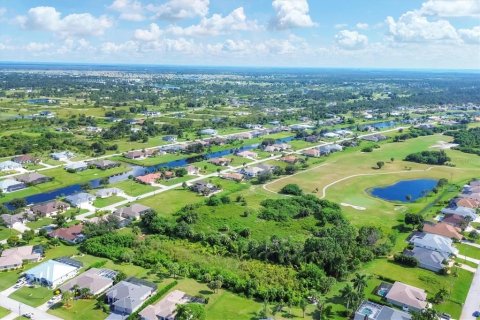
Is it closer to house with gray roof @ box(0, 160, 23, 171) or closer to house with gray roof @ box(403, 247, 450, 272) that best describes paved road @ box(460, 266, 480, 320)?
house with gray roof @ box(403, 247, 450, 272)

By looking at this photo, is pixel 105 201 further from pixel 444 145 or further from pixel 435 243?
pixel 444 145

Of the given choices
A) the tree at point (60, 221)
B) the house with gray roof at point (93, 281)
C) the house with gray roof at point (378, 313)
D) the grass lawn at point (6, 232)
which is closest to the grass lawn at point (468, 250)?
the house with gray roof at point (378, 313)

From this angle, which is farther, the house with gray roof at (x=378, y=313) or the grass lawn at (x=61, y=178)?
the grass lawn at (x=61, y=178)

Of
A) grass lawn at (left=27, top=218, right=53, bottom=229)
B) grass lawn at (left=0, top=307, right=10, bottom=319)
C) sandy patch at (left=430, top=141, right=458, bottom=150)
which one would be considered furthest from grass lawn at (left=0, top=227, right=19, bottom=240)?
sandy patch at (left=430, top=141, right=458, bottom=150)

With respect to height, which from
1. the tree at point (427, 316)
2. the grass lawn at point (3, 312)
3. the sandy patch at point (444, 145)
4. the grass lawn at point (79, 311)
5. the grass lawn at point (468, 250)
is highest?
the sandy patch at point (444, 145)

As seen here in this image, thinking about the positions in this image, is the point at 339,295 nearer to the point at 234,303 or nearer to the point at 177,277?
the point at 234,303

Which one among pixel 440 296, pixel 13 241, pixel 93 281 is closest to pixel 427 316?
pixel 440 296

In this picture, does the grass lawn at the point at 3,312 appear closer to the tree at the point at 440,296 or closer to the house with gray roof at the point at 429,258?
the tree at the point at 440,296
